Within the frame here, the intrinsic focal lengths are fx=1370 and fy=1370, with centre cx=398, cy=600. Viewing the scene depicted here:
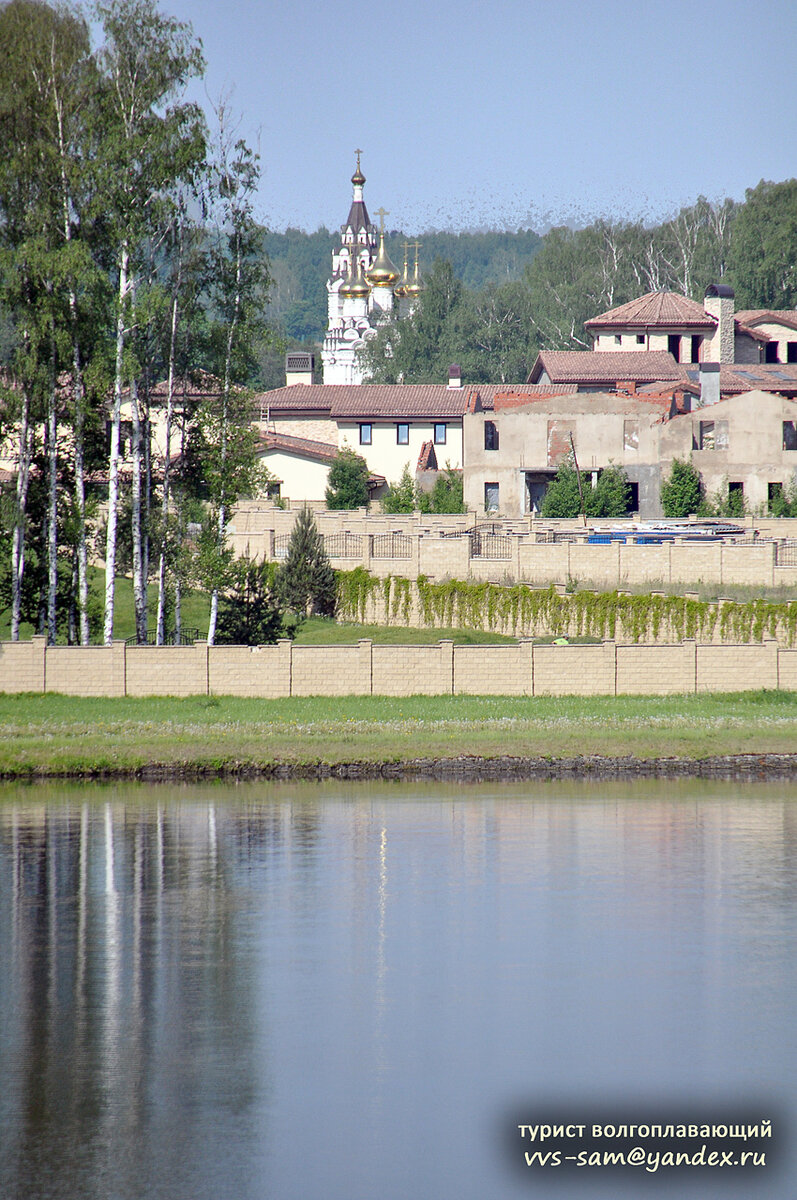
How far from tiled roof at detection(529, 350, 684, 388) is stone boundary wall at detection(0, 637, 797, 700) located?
4743 centimetres

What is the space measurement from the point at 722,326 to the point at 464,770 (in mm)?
67719

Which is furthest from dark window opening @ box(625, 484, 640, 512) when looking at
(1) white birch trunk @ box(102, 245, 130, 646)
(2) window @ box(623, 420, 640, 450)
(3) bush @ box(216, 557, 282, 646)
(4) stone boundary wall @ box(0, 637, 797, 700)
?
(1) white birch trunk @ box(102, 245, 130, 646)

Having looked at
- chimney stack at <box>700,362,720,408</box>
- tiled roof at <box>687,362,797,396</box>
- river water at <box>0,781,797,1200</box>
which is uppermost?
tiled roof at <box>687,362,797,396</box>

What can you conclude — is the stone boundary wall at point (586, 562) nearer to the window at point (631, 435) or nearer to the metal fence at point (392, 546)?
the metal fence at point (392, 546)

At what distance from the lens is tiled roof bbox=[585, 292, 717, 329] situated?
89.2 meters

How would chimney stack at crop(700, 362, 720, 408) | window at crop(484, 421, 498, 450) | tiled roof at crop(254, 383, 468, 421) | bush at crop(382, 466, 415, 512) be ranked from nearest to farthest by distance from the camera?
bush at crop(382, 466, 415, 512) < window at crop(484, 421, 498, 450) < chimney stack at crop(700, 362, 720, 408) < tiled roof at crop(254, 383, 468, 421)

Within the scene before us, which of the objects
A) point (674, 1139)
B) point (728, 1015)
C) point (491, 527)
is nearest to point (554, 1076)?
point (674, 1139)

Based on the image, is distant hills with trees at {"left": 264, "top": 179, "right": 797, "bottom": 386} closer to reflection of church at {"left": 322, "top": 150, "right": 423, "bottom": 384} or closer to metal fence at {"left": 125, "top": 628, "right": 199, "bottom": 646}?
reflection of church at {"left": 322, "top": 150, "right": 423, "bottom": 384}

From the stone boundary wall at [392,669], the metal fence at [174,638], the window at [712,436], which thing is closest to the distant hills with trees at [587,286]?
the window at [712,436]

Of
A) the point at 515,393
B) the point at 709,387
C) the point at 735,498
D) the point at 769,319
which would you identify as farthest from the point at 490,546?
the point at 769,319

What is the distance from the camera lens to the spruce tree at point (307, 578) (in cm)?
4688

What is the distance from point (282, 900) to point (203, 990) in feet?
12.9

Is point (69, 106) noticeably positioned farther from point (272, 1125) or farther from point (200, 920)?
point (272, 1125)

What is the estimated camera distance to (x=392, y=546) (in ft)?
162
